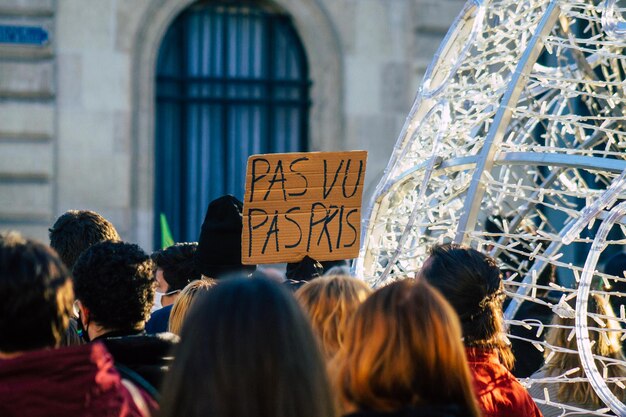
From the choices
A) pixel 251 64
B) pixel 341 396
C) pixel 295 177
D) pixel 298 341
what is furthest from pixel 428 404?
pixel 251 64

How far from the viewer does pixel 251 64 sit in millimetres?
10492

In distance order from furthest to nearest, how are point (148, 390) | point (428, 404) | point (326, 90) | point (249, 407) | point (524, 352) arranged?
point (326, 90) → point (524, 352) → point (148, 390) → point (428, 404) → point (249, 407)

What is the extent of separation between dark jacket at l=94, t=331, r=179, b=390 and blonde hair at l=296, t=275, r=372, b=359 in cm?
41

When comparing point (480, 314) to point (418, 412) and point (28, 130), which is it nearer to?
point (418, 412)

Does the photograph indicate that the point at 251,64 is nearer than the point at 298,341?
No

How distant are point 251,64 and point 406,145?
6.00m

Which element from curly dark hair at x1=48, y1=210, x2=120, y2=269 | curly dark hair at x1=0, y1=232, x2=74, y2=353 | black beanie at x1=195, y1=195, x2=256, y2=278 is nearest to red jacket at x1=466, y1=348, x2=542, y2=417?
curly dark hair at x1=0, y1=232, x2=74, y2=353

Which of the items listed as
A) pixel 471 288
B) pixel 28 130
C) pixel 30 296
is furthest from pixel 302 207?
pixel 28 130

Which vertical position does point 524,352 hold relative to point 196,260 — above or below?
below

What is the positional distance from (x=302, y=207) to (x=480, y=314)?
1492 millimetres

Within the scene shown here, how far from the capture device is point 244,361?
79.4 inches

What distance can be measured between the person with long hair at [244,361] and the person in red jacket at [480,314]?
1.08m

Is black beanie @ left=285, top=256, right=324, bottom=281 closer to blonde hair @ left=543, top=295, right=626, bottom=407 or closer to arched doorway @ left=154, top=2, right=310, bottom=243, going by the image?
blonde hair @ left=543, top=295, right=626, bottom=407

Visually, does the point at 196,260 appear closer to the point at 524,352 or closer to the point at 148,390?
the point at 524,352
